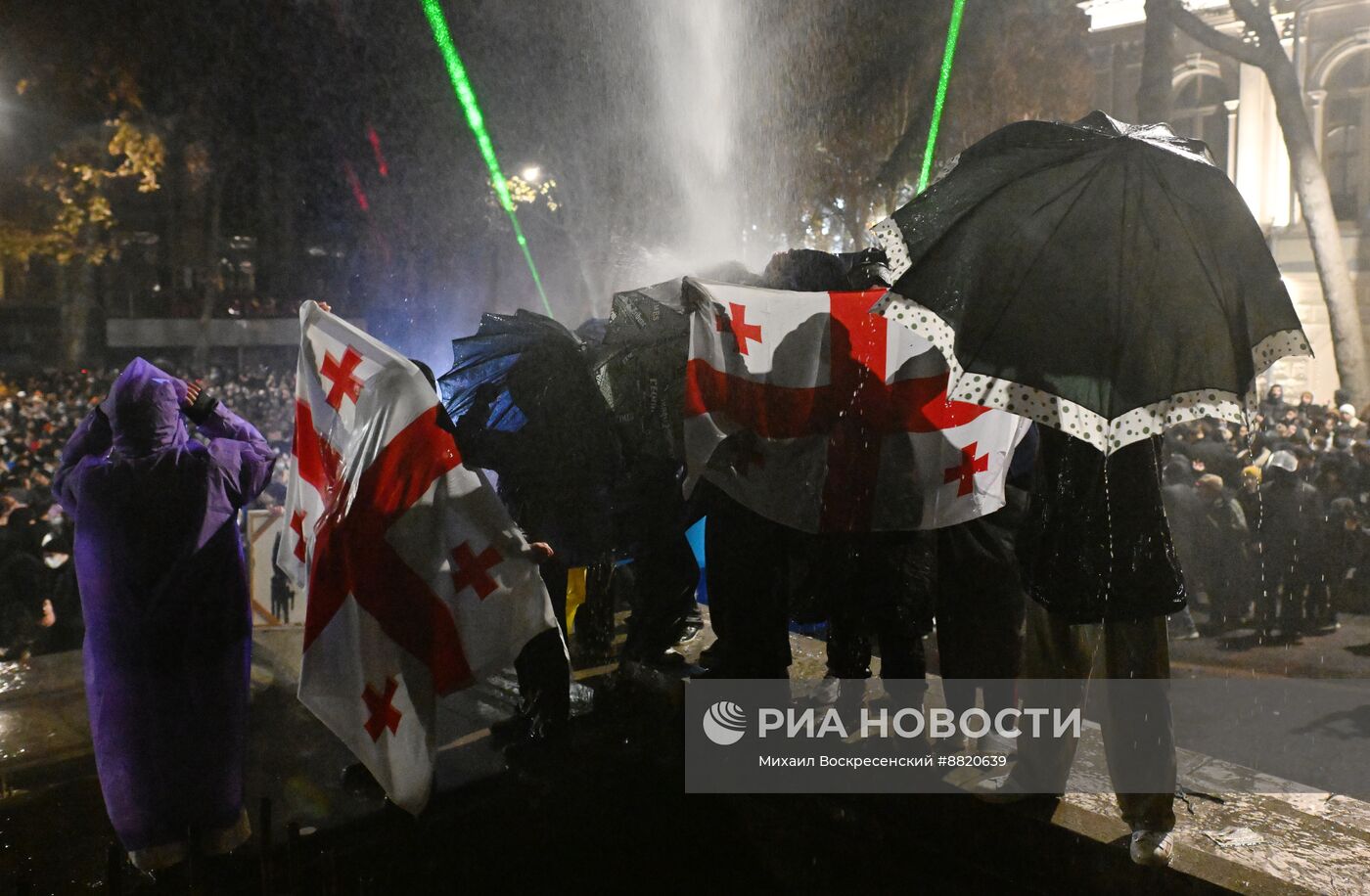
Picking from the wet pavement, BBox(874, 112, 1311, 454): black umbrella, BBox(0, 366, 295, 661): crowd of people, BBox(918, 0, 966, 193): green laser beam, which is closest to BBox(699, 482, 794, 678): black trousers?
the wet pavement

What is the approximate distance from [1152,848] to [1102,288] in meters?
1.75

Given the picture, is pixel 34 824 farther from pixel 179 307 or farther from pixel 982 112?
pixel 179 307

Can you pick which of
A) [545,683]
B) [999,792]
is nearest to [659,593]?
[545,683]

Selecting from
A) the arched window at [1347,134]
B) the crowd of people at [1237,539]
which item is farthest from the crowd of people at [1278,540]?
the arched window at [1347,134]

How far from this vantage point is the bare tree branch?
52.6 feet

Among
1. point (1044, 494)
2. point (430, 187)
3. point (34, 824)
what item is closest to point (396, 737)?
point (34, 824)

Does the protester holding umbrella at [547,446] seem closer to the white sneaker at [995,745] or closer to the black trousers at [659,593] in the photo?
the black trousers at [659,593]

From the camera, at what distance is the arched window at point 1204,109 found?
19.7 meters

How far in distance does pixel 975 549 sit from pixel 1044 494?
0.72m

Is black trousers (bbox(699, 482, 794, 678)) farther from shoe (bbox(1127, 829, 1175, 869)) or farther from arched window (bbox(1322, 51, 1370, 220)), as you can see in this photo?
arched window (bbox(1322, 51, 1370, 220))

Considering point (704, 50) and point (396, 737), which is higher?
point (704, 50)

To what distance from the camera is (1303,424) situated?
11.2 metres

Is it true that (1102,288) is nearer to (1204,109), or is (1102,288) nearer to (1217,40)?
(1217,40)

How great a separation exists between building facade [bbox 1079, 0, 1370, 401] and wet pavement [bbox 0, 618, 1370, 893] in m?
17.2
